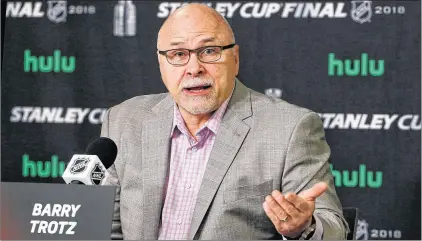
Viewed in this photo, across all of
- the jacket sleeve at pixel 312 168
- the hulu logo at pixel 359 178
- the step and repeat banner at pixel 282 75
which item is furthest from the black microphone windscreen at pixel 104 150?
the hulu logo at pixel 359 178

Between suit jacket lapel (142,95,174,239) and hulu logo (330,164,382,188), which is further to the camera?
hulu logo (330,164,382,188)

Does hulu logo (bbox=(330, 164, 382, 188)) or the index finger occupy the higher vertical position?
hulu logo (bbox=(330, 164, 382, 188))

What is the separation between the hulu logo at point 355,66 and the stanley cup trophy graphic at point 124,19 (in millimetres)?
1261

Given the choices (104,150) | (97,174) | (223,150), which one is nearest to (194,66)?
(223,150)

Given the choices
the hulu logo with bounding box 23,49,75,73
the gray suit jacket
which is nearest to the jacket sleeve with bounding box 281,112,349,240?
the gray suit jacket

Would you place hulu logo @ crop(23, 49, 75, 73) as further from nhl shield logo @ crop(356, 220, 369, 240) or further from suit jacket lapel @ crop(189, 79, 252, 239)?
suit jacket lapel @ crop(189, 79, 252, 239)

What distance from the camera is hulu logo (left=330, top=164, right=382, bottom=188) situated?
478 cm

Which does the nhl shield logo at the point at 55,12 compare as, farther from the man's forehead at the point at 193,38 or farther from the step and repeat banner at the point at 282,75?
the man's forehead at the point at 193,38

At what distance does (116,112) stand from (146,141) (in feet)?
0.76

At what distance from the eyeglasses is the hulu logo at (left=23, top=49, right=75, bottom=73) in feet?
7.01

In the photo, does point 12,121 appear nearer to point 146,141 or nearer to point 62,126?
point 62,126

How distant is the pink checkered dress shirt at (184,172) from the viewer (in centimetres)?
293

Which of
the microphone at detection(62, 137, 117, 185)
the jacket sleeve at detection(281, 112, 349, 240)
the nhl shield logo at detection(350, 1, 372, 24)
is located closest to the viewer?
the microphone at detection(62, 137, 117, 185)

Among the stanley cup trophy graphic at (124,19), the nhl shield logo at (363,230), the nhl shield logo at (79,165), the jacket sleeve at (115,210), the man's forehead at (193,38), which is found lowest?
the nhl shield logo at (363,230)
